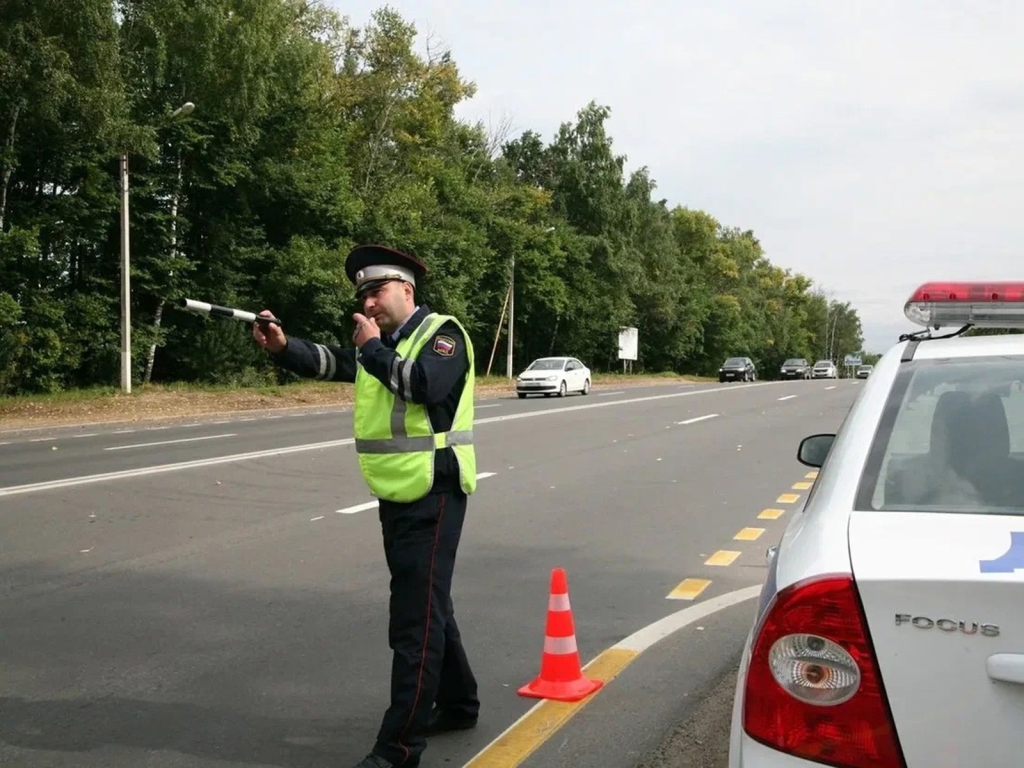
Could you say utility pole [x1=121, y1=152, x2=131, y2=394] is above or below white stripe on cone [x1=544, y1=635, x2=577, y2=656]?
above

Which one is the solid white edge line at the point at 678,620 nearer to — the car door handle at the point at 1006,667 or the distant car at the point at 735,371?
the car door handle at the point at 1006,667

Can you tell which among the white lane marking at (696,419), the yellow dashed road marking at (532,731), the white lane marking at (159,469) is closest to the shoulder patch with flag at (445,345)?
the yellow dashed road marking at (532,731)

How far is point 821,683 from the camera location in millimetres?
2180

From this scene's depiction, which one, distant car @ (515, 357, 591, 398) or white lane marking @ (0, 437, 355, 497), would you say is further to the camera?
distant car @ (515, 357, 591, 398)

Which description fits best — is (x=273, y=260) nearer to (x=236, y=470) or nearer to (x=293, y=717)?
(x=236, y=470)

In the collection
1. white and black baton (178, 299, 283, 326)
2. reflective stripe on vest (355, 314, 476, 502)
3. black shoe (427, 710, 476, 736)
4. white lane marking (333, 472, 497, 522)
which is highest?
white and black baton (178, 299, 283, 326)

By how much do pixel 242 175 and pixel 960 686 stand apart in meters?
33.9

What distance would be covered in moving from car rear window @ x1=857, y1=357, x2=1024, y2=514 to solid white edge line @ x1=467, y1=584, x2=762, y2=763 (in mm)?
2819

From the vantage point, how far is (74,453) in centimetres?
1566

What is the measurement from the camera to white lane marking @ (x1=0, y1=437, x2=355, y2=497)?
37.2 feet

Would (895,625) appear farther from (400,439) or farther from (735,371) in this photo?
(735,371)

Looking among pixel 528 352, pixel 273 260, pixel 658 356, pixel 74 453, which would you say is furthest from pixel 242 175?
pixel 658 356

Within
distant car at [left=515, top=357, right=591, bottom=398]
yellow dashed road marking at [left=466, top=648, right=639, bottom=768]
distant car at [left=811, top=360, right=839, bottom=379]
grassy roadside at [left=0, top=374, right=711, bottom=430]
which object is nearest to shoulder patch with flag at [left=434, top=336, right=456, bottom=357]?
yellow dashed road marking at [left=466, top=648, right=639, bottom=768]

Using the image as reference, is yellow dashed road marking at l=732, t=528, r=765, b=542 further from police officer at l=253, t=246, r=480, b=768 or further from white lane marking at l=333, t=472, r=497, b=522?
police officer at l=253, t=246, r=480, b=768
